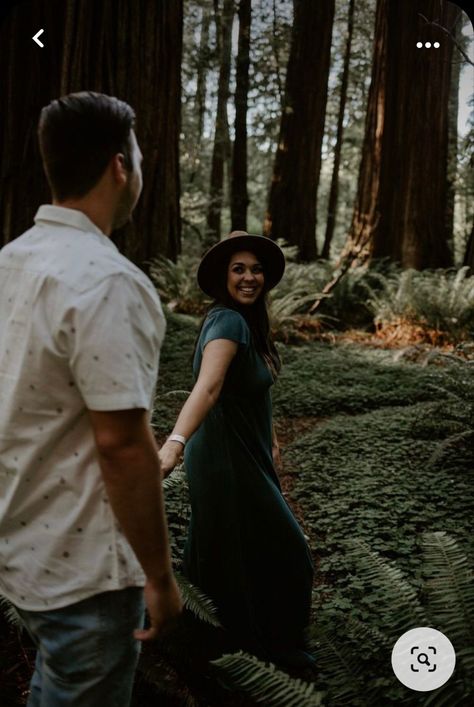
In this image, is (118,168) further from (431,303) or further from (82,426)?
(431,303)

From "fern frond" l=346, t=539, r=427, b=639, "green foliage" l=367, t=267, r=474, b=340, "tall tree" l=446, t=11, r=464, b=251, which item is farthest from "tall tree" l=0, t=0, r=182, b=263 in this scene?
"tall tree" l=446, t=11, r=464, b=251

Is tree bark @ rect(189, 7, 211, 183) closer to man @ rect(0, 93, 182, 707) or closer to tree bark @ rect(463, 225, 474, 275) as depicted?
tree bark @ rect(463, 225, 474, 275)

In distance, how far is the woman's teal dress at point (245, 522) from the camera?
3004 millimetres

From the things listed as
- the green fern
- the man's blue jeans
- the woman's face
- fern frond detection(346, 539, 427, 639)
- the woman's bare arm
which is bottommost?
fern frond detection(346, 539, 427, 639)

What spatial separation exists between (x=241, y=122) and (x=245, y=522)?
14067mm

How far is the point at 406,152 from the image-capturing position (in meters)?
13.4

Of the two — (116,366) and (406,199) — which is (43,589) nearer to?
(116,366)

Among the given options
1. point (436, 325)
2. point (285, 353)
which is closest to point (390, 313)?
point (436, 325)

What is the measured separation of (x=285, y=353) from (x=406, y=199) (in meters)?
5.71

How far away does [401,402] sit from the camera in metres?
7.44

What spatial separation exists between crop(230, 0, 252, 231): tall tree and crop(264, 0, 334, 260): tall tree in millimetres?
751

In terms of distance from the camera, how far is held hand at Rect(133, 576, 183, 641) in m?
1.49

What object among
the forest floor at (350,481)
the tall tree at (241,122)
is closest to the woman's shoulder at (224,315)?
the forest floor at (350,481)

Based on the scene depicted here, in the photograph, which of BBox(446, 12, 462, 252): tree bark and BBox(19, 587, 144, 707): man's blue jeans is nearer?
BBox(19, 587, 144, 707): man's blue jeans
